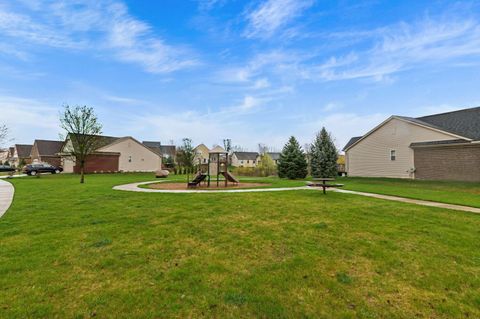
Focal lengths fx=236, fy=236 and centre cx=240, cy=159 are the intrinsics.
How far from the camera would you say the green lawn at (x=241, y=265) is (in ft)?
8.86

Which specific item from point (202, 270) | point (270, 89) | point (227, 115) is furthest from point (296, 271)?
point (227, 115)

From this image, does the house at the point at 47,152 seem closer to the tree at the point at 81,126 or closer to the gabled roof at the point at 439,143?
the tree at the point at 81,126

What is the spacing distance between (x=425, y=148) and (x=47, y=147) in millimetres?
54729

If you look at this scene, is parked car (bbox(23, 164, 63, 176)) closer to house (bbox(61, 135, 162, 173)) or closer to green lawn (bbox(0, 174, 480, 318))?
house (bbox(61, 135, 162, 173))

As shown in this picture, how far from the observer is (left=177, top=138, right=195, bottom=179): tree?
3331 cm

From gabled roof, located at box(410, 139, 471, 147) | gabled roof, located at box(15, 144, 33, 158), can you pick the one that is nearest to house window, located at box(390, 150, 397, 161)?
gabled roof, located at box(410, 139, 471, 147)

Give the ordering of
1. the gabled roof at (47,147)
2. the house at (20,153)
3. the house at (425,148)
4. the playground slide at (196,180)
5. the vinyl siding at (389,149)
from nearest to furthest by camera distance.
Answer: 1. the playground slide at (196,180)
2. the house at (425,148)
3. the vinyl siding at (389,149)
4. the gabled roof at (47,147)
5. the house at (20,153)

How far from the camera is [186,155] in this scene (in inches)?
1323

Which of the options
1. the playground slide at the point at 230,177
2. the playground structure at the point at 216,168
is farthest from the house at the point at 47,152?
the playground slide at the point at 230,177

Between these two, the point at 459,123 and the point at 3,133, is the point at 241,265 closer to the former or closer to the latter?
the point at 459,123

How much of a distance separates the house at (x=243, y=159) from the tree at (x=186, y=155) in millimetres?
42638

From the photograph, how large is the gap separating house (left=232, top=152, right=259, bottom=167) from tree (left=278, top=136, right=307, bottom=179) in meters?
52.5

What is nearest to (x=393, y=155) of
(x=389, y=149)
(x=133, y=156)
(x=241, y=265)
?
(x=389, y=149)

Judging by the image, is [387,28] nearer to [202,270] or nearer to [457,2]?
[457,2]
